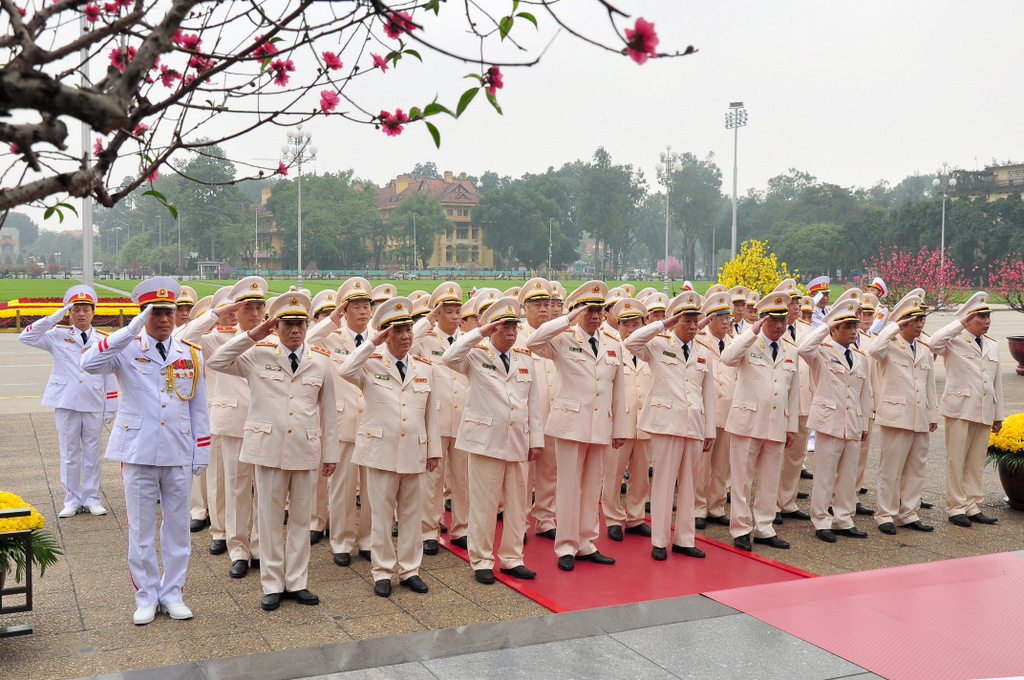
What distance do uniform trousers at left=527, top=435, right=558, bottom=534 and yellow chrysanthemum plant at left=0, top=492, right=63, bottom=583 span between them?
383 cm

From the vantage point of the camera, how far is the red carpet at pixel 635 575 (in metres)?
5.95

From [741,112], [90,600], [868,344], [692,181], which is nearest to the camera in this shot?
[90,600]

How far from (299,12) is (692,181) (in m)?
94.3

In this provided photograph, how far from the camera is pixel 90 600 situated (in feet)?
18.6

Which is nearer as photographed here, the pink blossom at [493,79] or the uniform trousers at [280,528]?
the pink blossom at [493,79]

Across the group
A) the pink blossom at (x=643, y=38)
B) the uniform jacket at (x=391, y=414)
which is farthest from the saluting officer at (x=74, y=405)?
the pink blossom at (x=643, y=38)

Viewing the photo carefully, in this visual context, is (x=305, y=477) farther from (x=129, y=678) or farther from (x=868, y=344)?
(x=868, y=344)

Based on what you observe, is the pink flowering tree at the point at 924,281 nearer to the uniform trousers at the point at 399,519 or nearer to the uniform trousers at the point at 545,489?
the uniform trousers at the point at 545,489

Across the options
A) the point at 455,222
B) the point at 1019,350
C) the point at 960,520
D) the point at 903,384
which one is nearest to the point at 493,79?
the point at 903,384

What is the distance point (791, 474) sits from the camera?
327 inches

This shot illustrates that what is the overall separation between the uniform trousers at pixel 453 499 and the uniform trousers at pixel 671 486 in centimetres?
154

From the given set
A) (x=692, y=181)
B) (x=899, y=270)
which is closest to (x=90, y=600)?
(x=899, y=270)

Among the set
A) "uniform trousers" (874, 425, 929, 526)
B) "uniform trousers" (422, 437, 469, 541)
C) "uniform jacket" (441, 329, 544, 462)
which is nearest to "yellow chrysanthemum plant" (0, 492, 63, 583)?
"uniform jacket" (441, 329, 544, 462)

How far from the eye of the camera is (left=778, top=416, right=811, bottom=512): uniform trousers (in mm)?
Result: 8172
